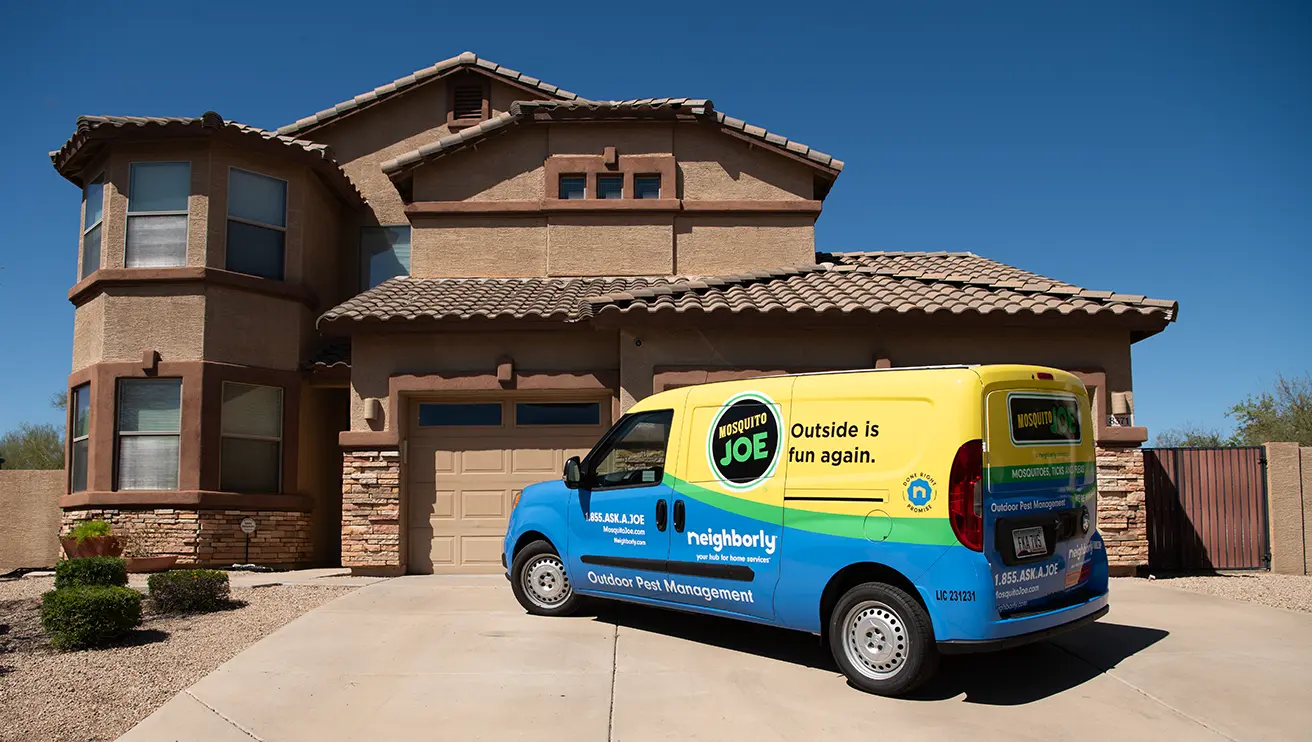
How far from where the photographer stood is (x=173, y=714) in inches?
238

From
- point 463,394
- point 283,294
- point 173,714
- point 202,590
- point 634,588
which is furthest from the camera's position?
point 283,294

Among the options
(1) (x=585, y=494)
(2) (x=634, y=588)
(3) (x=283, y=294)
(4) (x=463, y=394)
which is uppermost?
(3) (x=283, y=294)

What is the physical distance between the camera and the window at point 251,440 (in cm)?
1350

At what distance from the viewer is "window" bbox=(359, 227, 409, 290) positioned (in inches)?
643

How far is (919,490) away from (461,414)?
8036 millimetres

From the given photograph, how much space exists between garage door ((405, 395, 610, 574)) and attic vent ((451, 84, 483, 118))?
680 cm

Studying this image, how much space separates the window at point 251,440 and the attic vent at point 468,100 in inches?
244

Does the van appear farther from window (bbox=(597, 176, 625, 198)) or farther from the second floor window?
the second floor window

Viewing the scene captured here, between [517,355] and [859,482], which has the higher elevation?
[517,355]

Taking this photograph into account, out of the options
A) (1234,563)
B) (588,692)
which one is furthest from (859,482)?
(1234,563)

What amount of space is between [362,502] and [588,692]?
22.1 feet

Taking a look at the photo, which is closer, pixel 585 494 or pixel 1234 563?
pixel 585 494

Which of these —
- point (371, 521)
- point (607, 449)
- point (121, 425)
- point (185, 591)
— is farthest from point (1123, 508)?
point (121, 425)

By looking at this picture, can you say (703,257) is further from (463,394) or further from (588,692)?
(588,692)
